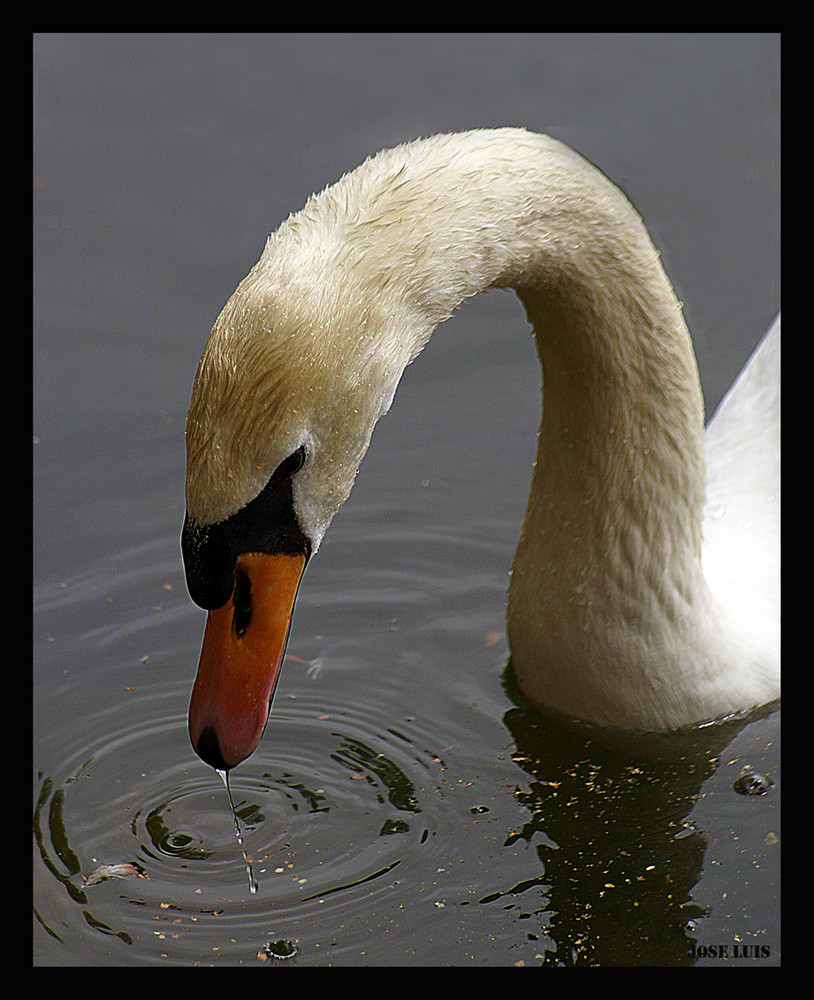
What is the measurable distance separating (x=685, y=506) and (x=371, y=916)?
1.03 metres

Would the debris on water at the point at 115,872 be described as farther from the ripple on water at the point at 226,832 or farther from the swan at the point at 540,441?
the swan at the point at 540,441

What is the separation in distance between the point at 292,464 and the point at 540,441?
890 mm

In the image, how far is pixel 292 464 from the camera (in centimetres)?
197

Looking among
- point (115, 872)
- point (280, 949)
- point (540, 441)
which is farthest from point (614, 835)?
point (115, 872)

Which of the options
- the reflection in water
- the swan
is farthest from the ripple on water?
the swan

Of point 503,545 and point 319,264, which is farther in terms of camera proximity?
point 503,545

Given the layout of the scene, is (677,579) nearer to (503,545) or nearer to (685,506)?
(685,506)

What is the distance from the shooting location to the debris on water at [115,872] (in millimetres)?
2480

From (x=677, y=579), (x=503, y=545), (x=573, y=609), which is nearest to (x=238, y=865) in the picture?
(x=573, y=609)

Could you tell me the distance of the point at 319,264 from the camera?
1.93 meters

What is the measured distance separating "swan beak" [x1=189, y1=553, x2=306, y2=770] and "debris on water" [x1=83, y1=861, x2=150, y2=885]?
0.40 metres
